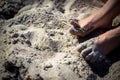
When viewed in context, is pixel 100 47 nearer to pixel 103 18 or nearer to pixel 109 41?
pixel 109 41

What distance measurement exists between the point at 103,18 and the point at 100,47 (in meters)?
0.32

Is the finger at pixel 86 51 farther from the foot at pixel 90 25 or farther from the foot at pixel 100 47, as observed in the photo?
the foot at pixel 90 25

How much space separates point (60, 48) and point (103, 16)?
18.7 inches

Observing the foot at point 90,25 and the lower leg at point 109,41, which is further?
the foot at point 90,25

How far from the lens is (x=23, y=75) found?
1547mm

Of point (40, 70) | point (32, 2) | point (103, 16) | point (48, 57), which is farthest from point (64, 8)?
point (40, 70)

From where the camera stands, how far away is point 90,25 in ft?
5.97

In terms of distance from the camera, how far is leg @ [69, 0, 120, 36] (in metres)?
1.79

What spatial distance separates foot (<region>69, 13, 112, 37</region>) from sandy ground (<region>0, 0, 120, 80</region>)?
90 millimetres

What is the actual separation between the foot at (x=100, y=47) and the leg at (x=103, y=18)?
0.17 metres

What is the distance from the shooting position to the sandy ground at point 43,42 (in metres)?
1.54

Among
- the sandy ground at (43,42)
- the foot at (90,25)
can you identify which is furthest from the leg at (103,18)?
the sandy ground at (43,42)

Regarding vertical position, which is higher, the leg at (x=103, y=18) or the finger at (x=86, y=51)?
the leg at (x=103, y=18)

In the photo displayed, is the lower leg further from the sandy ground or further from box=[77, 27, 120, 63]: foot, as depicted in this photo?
the sandy ground
